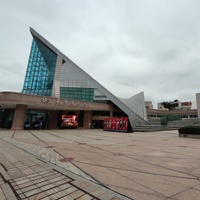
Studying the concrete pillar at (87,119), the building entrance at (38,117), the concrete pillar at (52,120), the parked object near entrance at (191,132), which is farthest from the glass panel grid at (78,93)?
the parked object near entrance at (191,132)

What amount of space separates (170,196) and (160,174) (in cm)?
131

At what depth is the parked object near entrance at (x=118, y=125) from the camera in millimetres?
23422

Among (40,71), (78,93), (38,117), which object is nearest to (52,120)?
(38,117)

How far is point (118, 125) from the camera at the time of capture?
2527cm

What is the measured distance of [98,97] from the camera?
3888 cm

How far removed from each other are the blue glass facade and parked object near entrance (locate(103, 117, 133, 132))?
22.9 meters

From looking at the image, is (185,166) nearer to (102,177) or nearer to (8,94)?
(102,177)

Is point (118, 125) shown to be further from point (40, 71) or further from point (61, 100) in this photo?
point (40, 71)

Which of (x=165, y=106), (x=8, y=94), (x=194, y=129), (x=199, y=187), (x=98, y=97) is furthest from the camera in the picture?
(x=165, y=106)

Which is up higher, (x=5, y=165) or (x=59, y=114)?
(x=59, y=114)

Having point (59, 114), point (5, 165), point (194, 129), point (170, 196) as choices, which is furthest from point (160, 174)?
point (59, 114)

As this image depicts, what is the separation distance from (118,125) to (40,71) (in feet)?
115

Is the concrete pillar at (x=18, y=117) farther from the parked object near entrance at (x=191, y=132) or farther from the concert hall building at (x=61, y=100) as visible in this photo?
the parked object near entrance at (x=191, y=132)

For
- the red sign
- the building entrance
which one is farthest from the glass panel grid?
the red sign
